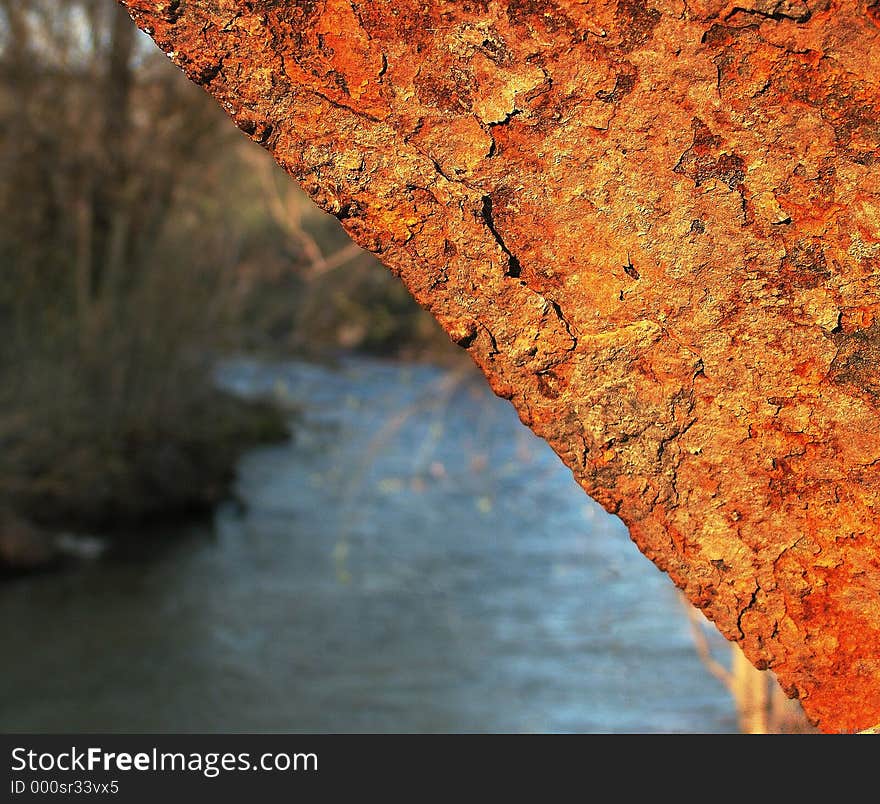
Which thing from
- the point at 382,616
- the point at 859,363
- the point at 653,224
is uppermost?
the point at 382,616

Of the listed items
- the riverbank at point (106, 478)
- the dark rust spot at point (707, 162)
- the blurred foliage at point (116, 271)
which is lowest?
the dark rust spot at point (707, 162)

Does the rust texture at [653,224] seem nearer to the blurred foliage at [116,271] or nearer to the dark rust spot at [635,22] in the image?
the dark rust spot at [635,22]

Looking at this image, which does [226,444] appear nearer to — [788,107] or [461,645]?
[461,645]

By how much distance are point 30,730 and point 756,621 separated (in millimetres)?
5242

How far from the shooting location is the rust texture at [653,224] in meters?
0.84

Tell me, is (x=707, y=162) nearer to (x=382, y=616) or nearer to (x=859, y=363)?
(x=859, y=363)

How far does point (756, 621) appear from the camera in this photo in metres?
0.95

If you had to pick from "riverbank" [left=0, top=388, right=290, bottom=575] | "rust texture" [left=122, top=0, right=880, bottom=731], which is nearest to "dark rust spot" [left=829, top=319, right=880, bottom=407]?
"rust texture" [left=122, top=0, right=880, bottom=731]

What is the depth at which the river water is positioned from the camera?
223 inches

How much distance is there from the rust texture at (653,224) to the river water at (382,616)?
3776 mm

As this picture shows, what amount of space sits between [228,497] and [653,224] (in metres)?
8.21

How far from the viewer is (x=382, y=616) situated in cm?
688

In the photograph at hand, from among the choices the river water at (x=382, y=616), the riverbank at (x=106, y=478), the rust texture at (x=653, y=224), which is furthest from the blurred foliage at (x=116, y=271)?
the rust texture at (x=653, y=224)

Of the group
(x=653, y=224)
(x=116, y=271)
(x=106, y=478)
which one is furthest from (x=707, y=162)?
(x=116, y=271)
